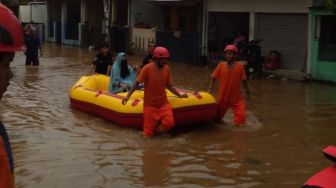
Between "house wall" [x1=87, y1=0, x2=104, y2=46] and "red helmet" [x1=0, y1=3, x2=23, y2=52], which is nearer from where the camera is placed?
"red helmet" [x1=0, y1=3, x2=23, y2=52]

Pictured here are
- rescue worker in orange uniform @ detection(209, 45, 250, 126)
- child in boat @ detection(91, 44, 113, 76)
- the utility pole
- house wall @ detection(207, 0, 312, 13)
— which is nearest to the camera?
rescue worker in orange uniform @ detection(209, 45, 250, 126)

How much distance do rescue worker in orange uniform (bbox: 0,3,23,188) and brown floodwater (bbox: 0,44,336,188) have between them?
449 centimetres

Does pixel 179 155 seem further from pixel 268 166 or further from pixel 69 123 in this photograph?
pixel 69 123

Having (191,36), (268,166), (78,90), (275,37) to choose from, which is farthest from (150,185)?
(191,36)

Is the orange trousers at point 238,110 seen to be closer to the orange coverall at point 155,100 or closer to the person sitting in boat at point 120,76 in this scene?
the orange coverall at point 155,100

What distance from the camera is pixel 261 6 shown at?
18.9 metres

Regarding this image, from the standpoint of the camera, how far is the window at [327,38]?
16297 millimetres

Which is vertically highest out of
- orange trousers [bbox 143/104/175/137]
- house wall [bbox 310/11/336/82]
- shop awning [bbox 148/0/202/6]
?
shop awning [bbox 148/0/202/6]

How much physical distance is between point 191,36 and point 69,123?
13299mm

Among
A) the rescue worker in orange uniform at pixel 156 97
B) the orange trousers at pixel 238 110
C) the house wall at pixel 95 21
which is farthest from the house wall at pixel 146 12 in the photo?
the rescue worker in orange uniform at pixel 156 97

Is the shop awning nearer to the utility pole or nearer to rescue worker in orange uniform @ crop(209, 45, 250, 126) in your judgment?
the utility pole

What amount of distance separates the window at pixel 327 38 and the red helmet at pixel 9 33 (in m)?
Answer: 15.3

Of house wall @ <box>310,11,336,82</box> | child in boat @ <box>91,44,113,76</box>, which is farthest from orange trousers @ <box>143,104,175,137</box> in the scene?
house wall @ <box>310,11,336,82</box>

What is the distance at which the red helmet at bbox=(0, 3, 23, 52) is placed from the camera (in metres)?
1.74
